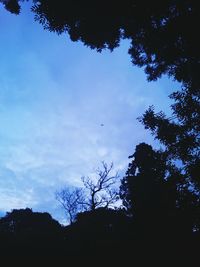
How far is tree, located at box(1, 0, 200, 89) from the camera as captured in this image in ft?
18.8

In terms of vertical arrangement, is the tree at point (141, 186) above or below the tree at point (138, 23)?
above

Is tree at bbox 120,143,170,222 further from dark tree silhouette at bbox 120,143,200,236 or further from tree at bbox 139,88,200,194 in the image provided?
tree at bbox 139,88,200,194


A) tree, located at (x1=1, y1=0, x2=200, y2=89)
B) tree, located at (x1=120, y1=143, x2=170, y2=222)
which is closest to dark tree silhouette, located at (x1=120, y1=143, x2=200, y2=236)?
tree, located at (x1=120, y1=143, x2=170, y2=222)

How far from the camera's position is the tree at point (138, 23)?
18.8 ft

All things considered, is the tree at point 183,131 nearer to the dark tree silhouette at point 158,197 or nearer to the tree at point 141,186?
the dark tree silhouette at point 158,197

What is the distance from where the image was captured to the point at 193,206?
553 cm

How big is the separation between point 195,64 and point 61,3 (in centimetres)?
344

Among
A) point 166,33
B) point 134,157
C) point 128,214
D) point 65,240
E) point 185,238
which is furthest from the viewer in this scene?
point 134,157

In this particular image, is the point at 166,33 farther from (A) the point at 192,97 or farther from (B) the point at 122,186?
(B) the point at 122,186

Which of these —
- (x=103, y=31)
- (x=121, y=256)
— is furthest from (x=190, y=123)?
(x=121, y=256)

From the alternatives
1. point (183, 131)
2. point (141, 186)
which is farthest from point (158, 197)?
point (141, 186)

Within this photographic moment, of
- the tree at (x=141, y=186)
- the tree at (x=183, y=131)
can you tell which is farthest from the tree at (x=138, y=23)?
the tree at (x=141, y=186)

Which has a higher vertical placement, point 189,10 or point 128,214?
point 128,214

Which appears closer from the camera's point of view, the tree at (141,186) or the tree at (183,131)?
the tree at (183,131)
